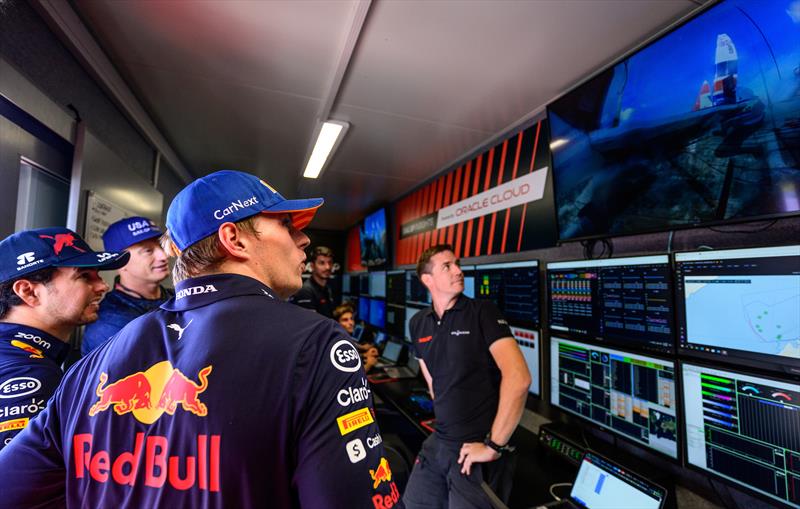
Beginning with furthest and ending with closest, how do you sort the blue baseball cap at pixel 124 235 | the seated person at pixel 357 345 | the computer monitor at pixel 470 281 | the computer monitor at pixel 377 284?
the computer monitor at pixel 377 284, the seated person at pixel 357 345, the computer monitor at pixel 470 281, the blue baseball cap at pixel 124 235

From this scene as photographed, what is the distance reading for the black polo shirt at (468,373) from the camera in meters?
Result: 1.59

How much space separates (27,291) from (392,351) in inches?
119

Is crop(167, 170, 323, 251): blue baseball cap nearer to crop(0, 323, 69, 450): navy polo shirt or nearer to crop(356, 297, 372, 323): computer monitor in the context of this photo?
crop(0, 323, 69, 450): navy polo shirt

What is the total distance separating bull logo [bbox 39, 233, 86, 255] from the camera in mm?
1120

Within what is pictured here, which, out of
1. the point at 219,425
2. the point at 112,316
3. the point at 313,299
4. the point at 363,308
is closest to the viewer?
the point at 219,425

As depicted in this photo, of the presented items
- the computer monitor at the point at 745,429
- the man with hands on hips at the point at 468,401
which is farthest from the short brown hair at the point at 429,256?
the computer monitor at the point at 745,429

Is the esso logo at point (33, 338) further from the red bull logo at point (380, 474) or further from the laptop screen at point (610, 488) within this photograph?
the laptop screen at point (610, 488)

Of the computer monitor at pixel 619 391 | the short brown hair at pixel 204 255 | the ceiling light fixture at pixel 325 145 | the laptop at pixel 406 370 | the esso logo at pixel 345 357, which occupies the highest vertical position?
the ceiling light fixture at pixel 325 145

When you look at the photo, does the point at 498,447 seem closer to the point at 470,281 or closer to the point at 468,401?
the point at 468,401

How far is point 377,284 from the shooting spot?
4418mm

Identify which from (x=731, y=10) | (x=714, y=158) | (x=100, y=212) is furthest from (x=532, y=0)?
(x=100, y=212)

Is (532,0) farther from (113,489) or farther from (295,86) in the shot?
(113,489)

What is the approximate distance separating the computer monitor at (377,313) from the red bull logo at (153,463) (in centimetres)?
365

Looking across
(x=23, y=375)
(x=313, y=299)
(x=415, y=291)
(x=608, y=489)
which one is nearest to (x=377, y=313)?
(x=415, y=291)
